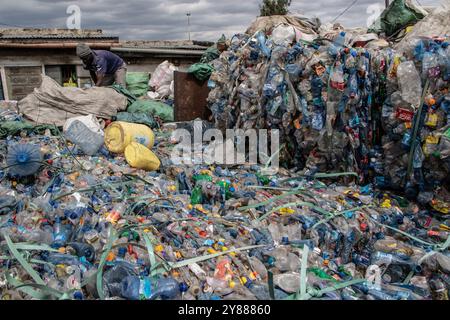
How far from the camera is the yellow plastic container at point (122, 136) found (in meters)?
4.93

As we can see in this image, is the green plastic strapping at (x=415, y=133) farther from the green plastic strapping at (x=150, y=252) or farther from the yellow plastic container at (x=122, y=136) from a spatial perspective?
the yellow plastic container at (x=122, y=136)

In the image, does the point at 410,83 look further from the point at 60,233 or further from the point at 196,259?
the point at 60,233

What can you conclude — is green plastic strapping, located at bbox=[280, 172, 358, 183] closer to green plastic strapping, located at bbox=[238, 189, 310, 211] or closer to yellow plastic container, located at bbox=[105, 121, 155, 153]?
green plastic strapping, located at bbox=[238, 189, 310, 211]

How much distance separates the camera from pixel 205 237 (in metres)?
2.99

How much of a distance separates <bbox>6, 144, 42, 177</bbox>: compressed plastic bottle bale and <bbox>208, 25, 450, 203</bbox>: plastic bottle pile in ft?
8.67

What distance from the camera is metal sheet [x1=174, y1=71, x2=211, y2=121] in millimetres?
6531

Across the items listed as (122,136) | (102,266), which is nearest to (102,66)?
(122,136)

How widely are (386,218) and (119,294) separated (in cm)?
268

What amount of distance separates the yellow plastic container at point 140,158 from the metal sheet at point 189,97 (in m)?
2.03

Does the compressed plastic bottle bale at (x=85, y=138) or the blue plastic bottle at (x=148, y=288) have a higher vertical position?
the compressed plastic bottle bale at (x=85, y=138)

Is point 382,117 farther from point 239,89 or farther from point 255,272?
point 255,272

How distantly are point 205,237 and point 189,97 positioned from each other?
156 inches

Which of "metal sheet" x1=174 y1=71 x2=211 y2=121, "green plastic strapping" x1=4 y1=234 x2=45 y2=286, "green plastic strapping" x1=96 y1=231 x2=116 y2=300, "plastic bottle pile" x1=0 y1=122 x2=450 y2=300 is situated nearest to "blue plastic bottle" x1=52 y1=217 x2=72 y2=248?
"plastic bottle pile" x1=0 y1=122 x2=450 y2=300

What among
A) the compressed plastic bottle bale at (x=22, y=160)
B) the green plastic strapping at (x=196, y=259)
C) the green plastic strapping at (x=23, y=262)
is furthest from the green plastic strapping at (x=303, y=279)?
the compressed plastic bottle bale at (x=22, y=160)
